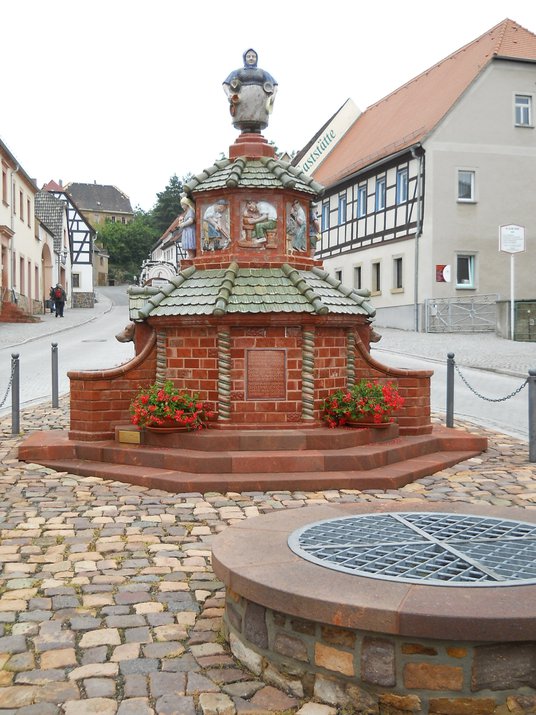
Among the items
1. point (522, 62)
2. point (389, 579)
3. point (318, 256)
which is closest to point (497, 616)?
point (389, 579)

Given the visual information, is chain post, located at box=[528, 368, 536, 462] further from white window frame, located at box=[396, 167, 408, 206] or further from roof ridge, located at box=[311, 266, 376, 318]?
white window frame, located at box=[396, 167, 408, 206]

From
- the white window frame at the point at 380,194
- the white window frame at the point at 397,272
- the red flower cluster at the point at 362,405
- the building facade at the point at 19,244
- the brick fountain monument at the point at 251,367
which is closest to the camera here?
the brick fountain monument at the point at 251,367

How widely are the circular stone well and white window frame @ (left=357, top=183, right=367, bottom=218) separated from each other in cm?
3115

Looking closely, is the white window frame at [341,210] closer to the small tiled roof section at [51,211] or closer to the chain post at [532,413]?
the small tiled roof section at [51,211]

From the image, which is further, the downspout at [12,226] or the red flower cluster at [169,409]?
the downspout at [12,226]

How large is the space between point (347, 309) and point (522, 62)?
24.2 m

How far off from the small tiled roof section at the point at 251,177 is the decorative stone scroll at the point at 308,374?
2.01 m

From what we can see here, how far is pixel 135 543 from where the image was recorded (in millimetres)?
5941

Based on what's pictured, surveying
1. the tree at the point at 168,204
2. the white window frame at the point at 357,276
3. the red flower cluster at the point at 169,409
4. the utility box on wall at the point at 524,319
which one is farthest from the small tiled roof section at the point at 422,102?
the tree at the point at 168,204

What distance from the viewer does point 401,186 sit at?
103ft

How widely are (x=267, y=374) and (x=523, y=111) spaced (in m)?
25.2

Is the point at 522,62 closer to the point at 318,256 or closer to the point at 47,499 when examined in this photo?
the point at 318,256

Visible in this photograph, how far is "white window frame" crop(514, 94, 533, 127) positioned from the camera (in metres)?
30.2

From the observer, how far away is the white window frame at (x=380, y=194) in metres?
33.0
